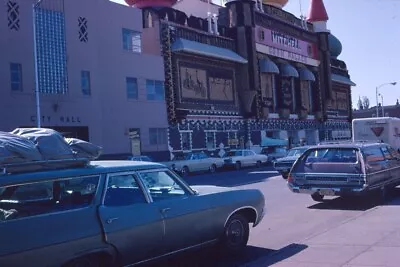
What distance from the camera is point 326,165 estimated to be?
40.2 feet

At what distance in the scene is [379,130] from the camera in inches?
1075

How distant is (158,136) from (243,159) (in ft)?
20.8

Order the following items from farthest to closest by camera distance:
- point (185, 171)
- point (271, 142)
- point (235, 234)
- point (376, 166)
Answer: point (271, 142) → point (185, 171) → point (376, 166) → point (235, 234)

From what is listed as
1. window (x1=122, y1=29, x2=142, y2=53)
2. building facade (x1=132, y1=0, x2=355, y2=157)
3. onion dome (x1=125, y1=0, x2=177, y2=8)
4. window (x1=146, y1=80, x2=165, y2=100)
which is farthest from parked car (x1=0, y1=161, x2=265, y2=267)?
onion dome (x1=125, y1=0, x2=177, y2=8)

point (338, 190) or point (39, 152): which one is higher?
point (39, 152)

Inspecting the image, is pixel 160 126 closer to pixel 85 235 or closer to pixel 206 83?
pixel 206 83

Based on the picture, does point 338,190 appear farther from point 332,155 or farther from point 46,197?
point 46,197

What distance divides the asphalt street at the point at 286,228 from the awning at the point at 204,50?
24297 mm

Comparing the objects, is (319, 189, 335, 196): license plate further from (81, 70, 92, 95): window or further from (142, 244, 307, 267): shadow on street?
(81, 70, 92, 95): window

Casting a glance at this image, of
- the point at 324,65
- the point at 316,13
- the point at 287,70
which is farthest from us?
the point at 316,13

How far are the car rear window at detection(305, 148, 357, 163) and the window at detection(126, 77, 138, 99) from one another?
2302 centimetres

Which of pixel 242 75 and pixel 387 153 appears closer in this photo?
pixel 387 153

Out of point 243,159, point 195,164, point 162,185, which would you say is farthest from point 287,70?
point 162,185

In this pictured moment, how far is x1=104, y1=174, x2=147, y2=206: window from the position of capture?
5.82 metres
